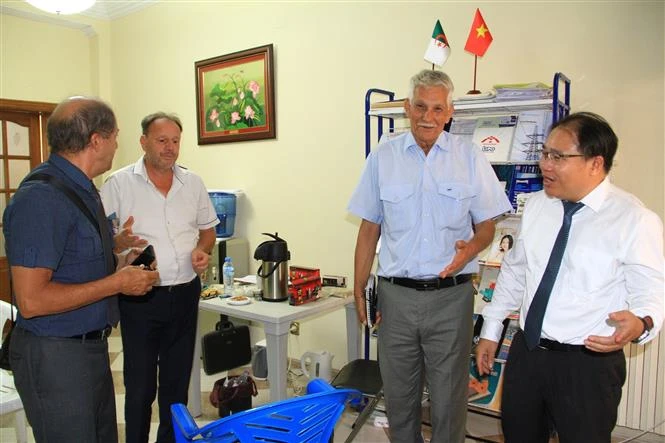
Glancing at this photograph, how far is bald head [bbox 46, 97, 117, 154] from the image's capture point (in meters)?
1.39

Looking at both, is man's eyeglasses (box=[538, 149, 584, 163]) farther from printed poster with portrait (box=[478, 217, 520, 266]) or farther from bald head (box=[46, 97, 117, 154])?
bald head (box=[46, 97, 117, 154])

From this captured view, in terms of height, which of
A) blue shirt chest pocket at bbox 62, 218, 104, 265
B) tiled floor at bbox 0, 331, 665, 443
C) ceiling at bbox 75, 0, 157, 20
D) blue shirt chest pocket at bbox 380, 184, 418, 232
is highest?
ceiling at bbox 75, 0, 157, 20

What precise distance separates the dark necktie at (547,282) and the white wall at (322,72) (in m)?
1.37

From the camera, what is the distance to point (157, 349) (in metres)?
2.20

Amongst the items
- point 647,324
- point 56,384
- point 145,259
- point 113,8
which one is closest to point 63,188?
point 145,259

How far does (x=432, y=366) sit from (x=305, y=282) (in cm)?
108

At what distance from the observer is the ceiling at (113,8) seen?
466cm

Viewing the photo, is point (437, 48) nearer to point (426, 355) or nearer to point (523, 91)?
point (523, 91)

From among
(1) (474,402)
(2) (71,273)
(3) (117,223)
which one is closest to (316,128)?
(3) (117,223)

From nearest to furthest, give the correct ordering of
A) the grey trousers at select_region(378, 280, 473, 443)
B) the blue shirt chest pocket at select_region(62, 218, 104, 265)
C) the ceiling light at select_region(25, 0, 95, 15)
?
the blue shirt chest pocket at select_region(62, 218, 104, 265) < the grey trousers at select_region(378, 280, 473, 443) < the ceiling light at select_region(25, 0, 95, 15)

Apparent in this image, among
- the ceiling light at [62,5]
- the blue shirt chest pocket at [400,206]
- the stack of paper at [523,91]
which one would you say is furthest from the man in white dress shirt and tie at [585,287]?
the ceiling light at [62,5]

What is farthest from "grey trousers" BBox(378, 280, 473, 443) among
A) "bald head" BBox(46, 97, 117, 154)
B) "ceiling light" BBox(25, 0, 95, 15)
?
"ceiling light" BBox(25, 0, 95, 15)

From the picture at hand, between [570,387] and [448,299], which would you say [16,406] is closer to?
[448,299]

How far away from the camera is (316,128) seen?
11.6 ft
